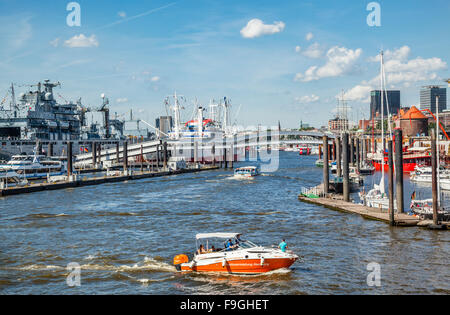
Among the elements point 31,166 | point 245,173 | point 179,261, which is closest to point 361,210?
point 179,261

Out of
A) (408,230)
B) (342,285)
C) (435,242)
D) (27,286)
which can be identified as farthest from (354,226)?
(27,286)

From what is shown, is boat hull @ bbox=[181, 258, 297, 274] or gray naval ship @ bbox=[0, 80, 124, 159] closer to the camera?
boat hull @ bbox=[181, 258, 297, 274]

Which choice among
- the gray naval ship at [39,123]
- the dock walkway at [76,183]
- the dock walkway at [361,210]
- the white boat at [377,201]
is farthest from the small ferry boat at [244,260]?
the gray naval ship at [39,123]

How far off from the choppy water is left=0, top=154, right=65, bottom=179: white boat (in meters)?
25.7

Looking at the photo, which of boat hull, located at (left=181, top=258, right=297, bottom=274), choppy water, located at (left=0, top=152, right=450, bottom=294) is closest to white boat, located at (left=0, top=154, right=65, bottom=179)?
choppy water, located at (left=0, top=152, right=450, bottom=294)

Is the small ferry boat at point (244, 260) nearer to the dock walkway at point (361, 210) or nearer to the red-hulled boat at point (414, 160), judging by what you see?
the dock walkway at point (361, 210)

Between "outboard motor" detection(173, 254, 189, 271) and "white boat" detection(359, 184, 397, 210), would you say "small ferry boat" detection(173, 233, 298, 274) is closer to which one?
"outboard motor" detection(173, 254, 189, 271)

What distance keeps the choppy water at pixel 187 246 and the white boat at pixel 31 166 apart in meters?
25.7

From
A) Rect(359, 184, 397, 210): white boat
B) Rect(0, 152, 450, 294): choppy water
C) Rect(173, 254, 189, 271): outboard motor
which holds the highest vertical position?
Rect(359, 184, 397, 210): white boat

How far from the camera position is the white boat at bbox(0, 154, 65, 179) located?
7812 centimetres

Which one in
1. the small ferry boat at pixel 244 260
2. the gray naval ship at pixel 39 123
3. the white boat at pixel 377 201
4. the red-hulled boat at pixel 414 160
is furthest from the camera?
the gray naval ship at pixel 39 123

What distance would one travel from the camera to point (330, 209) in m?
44.8

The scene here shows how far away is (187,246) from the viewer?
100 feet

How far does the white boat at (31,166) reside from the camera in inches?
3076
